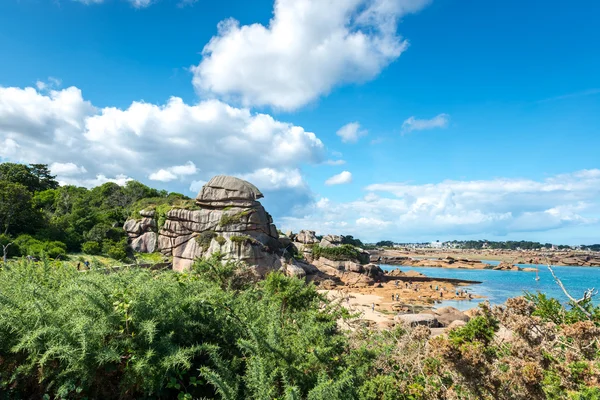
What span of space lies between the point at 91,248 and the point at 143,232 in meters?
6.77

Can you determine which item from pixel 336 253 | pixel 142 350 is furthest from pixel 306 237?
pixel 142 350

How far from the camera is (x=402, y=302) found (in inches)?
1224

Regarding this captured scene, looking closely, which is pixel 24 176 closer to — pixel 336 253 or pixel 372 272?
pixel 336 253

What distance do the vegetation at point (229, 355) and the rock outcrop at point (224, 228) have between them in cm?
2761

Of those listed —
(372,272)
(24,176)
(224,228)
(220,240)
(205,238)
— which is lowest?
(372,272)

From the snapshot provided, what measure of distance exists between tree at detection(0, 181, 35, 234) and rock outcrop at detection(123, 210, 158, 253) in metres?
8.34

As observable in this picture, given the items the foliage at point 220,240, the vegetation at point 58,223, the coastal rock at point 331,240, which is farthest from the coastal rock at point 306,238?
the foliage at point 220,240

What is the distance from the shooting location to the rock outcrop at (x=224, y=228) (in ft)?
105

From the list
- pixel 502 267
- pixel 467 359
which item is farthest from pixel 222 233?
pixel 502 267

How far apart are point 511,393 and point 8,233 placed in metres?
36.6

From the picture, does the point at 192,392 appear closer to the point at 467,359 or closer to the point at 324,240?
the point at 467,359

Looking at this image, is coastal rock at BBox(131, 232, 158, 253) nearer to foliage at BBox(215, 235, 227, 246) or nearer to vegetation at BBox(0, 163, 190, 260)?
vegetation at BBox(0, 163, 190, 260)

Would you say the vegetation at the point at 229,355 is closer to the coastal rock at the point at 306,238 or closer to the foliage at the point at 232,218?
the foliage at the point at 232,218

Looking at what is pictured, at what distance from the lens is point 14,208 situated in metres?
29.3
